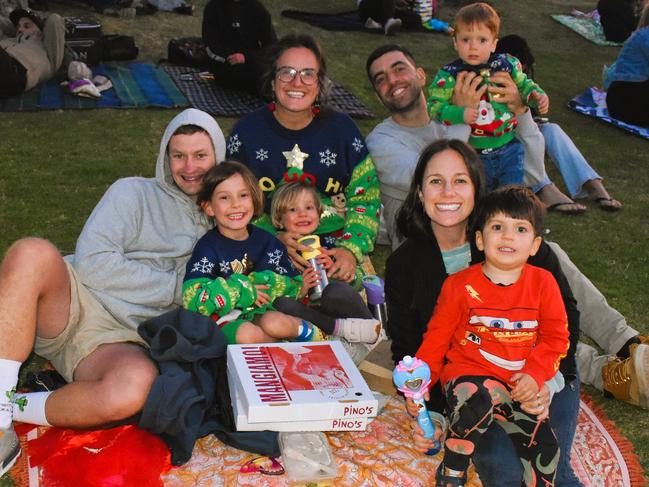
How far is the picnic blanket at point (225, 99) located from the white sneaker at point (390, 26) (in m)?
3.00

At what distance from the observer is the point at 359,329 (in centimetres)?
416

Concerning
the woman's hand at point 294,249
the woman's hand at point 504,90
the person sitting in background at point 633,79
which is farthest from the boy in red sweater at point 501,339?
the person sitting in background at point 633,79

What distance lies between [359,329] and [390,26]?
27.4 ft

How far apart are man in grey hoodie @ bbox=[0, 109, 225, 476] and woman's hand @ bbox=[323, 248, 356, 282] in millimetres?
725

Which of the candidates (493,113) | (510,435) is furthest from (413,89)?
(510,435)

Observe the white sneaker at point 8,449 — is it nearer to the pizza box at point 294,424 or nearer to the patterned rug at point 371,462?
the patterned rug at point 371,462

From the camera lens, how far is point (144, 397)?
3.36m

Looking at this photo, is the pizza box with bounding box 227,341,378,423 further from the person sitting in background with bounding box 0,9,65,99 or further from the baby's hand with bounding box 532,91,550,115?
the person sitting in background with bounding box 0,9,65,99

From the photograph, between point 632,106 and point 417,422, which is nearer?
point 417,422

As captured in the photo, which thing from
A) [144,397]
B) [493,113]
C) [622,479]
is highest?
[493,113]

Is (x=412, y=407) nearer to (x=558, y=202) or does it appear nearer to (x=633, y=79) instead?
(x=558, y=202)

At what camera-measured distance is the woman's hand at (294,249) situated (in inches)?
173

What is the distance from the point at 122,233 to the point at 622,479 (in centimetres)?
249

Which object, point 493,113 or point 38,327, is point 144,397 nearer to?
point 38,327
